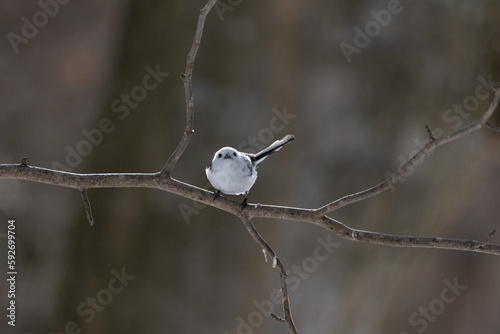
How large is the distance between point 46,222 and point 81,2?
7.83 ft

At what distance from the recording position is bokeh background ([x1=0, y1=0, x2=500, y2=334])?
5934 mm

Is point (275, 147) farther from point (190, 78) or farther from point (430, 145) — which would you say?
point (430, 145)

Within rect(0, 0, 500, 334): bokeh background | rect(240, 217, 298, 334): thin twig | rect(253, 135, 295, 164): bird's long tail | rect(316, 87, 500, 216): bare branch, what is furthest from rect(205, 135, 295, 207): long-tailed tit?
rect(0, 0, 500, 334): bokeh background

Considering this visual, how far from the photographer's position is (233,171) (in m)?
3.07

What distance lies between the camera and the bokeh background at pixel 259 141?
593 cm

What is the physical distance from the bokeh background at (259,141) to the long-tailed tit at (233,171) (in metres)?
2.79

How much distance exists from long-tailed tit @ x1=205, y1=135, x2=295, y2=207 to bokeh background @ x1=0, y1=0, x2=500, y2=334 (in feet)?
9.16

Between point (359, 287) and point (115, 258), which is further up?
point (115, 258)

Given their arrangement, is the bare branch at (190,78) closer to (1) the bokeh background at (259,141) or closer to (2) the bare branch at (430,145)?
(2) the bare branch at (430,145)

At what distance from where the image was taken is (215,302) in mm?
5914

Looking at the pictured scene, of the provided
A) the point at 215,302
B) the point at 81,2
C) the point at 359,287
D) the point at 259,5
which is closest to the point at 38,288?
the point at 215,302

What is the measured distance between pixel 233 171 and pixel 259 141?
293 centimetres

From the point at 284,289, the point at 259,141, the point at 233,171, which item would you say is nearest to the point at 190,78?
the point at 233,171

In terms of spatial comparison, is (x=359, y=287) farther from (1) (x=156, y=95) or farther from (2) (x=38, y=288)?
(2) (x=38, y=288)
